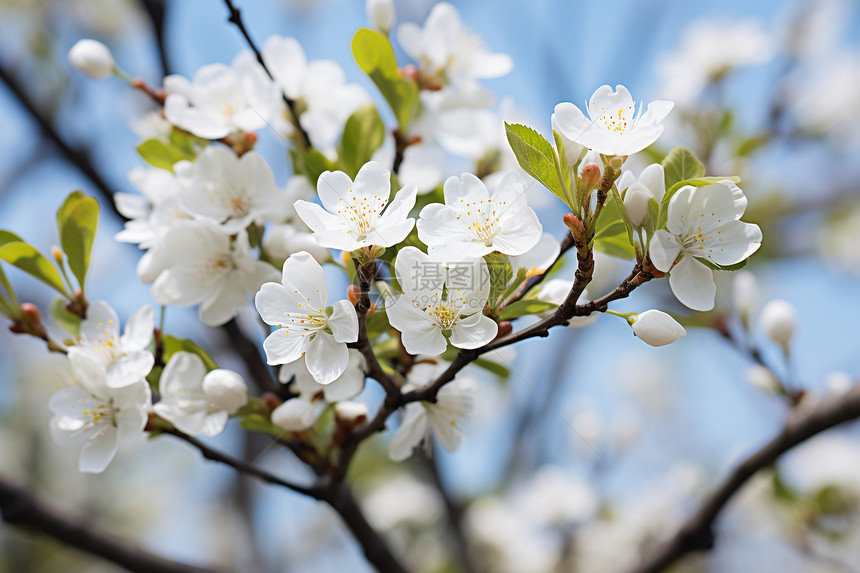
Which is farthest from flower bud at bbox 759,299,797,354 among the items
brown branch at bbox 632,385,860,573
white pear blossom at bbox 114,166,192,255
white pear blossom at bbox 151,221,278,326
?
white pear blossom at bbox 114,166,192,255

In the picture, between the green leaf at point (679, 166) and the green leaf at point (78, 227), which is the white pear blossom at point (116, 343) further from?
the green leaf at point (679, 166)

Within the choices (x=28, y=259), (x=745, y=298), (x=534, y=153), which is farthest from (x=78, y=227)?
(x=745, y=298)

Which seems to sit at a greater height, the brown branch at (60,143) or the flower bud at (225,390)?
the brown branch at (60,143)

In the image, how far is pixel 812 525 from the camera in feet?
6.64

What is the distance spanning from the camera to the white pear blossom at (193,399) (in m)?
1.00

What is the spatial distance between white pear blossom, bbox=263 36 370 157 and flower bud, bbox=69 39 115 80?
33 cm

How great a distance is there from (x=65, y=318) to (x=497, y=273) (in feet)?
2.57

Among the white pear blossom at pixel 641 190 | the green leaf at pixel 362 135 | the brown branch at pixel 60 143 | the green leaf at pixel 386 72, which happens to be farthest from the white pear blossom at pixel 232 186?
the brown branch at pixel 60 143

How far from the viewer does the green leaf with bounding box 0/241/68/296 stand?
1045 millimetres

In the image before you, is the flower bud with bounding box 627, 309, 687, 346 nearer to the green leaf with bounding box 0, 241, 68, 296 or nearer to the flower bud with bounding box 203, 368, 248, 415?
the flower bud with bounding box 203, 368, 248, 415

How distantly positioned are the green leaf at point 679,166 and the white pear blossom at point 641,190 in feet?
0.17

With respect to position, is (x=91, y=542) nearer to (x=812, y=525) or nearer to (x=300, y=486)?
(x=300, y=486)

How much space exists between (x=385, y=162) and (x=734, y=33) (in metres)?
2.10

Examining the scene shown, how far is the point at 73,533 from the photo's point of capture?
1505 mm
